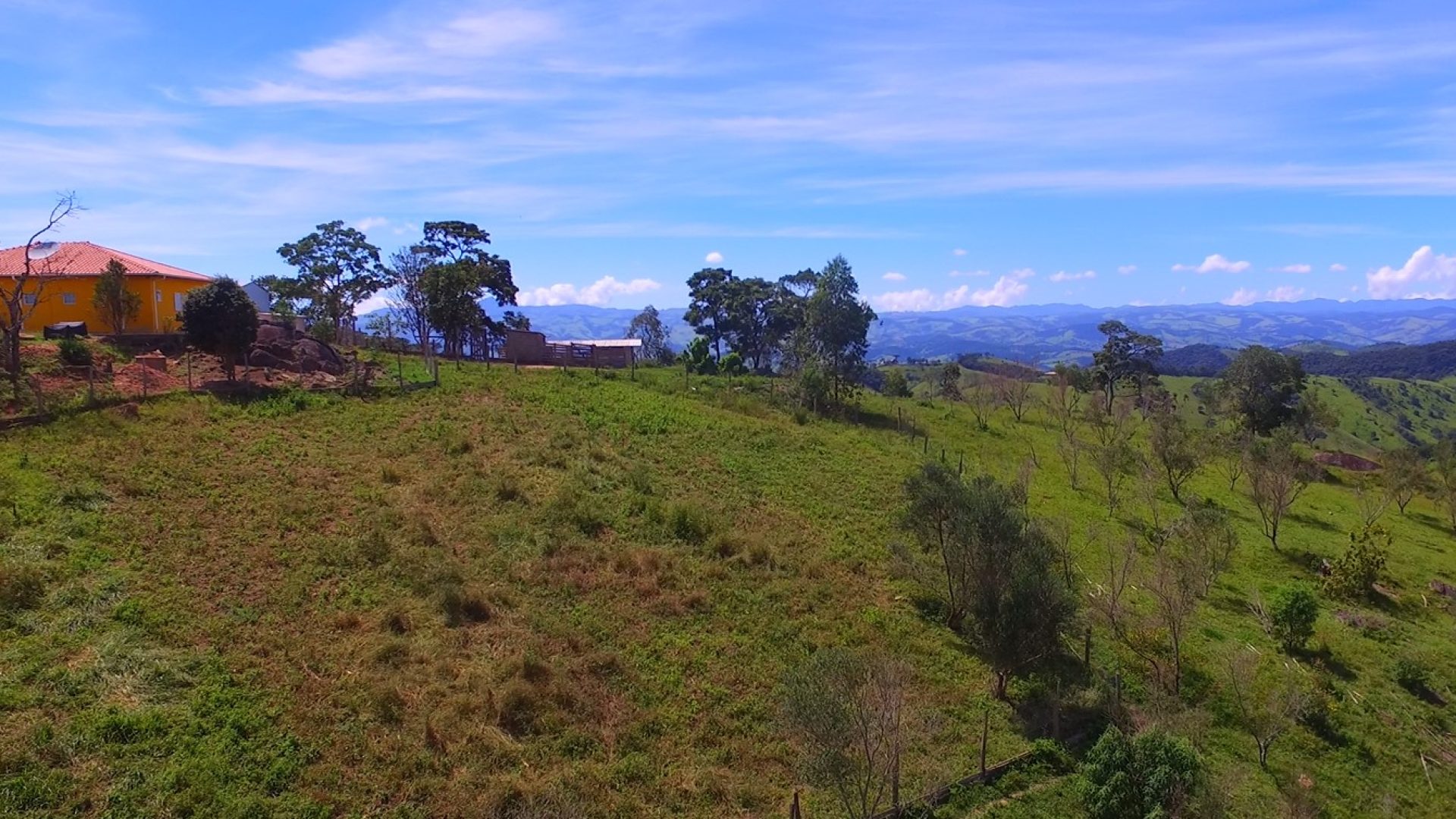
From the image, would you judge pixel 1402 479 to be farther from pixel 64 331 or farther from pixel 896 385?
pixel 64 331

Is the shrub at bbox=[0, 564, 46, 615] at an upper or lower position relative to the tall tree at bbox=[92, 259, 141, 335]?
lower

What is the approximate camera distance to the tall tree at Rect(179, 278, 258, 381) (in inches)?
1118

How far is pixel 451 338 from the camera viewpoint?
1727 inches

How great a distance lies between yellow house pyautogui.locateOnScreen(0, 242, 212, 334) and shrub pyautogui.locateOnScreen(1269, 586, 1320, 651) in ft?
140

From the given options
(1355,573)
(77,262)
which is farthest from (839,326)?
(77,262)

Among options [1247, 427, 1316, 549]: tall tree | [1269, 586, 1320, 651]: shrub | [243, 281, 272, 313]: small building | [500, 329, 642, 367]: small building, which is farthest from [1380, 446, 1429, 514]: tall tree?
[243, 281, 272, 313]: small building

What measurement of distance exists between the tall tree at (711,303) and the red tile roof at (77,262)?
4106 centimetres

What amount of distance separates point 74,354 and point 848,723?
98.4 feet

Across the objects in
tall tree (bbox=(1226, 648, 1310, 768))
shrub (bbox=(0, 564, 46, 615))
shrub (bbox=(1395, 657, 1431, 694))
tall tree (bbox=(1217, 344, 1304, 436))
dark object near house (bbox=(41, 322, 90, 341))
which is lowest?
shrub (bbox=(1395, 657, 1431, 694))

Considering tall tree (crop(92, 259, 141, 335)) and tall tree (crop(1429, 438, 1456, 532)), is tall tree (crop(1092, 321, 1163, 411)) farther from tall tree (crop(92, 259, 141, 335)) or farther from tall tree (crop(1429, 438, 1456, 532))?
tall tree (crop(92, 259, 141, 335))

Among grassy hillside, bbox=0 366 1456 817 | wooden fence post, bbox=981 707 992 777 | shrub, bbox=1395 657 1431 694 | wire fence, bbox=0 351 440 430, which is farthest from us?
wire fence, bbox=0 351 440 430

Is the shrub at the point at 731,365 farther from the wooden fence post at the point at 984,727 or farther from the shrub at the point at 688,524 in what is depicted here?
the wooden fence post at the point at 984,727

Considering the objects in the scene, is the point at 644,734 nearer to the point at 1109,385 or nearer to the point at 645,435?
the point at 645,435

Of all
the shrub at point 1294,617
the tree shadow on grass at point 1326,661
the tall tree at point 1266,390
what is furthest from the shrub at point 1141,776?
the tall tree at point 1266,390
